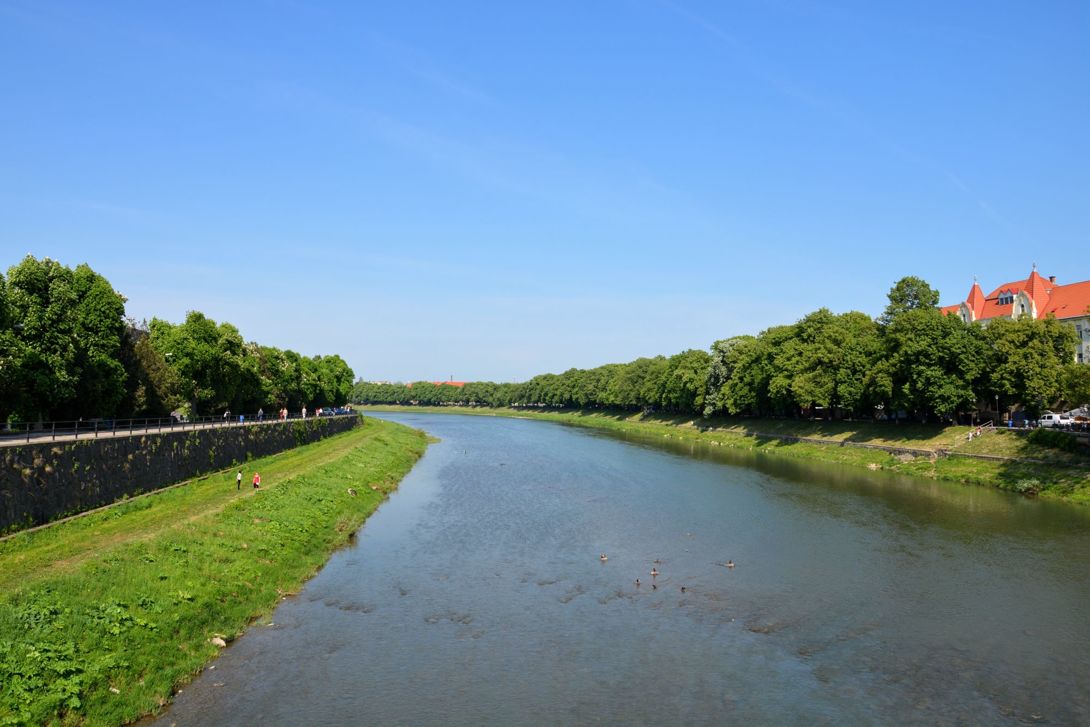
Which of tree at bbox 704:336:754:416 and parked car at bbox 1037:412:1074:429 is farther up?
tree at bbox 704:336:754:416

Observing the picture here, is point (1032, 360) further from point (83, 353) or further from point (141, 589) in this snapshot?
point (83, 353)

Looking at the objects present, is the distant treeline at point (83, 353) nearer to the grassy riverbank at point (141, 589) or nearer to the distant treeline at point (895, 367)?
the grassy riverbank at point (141, 589)

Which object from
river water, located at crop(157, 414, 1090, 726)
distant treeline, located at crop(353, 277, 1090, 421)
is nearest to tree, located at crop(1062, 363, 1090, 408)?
distant treeline, located at crop(353, 277, 1090, 421)

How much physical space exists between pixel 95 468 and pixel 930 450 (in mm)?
67138

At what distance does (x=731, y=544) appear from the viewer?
126ft

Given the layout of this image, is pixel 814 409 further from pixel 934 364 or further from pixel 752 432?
pixel 934 364

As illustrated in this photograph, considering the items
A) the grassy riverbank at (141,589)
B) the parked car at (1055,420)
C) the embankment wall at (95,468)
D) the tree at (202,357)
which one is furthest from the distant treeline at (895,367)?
the tree at (202,357)

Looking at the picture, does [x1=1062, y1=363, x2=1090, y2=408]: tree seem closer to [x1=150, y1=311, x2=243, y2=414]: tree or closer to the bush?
the bush

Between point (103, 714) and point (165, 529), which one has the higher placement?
point (165, 529)

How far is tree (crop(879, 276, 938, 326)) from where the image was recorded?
98500 mm

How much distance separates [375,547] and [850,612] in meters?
22.7

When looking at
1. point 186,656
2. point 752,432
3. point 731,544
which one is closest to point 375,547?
point 186,656

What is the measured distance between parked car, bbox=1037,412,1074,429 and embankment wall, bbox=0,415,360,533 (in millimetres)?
71038

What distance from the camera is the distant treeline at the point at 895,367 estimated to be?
67.0 m
